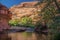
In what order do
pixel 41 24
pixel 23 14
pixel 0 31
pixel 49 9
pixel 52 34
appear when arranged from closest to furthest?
pixel 52 34 < pixel 49 9 < pixel 0 31 < pixel 41 24 < pixel 23 14

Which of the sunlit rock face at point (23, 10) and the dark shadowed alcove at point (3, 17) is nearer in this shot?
the dark shadowed alcove at point (3, 17)

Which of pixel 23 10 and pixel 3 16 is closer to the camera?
pixel 3 16

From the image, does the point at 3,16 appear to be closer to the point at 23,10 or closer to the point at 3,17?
the point at 3,17

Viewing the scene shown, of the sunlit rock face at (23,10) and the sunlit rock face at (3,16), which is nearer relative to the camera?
the sunlit rock face at (3,16)

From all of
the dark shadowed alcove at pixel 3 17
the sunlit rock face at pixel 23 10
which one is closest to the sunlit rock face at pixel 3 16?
the dark shadowed alcove at pixel 3 17

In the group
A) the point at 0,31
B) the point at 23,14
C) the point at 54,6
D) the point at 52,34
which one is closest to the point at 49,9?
the point at 54,6

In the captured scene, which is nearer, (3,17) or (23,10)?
(3,17)

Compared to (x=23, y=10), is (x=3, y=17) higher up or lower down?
lower down

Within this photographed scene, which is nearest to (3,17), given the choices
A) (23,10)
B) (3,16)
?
(3,16)

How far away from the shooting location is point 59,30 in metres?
9.05

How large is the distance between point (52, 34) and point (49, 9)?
2043mm

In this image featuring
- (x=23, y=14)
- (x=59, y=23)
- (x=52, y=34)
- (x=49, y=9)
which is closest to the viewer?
(x=59, y=23)

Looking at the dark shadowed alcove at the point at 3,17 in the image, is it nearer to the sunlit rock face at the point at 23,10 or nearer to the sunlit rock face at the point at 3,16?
the sunlit rock face at the point at 3,16

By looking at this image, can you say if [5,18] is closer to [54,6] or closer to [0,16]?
[0,16]
